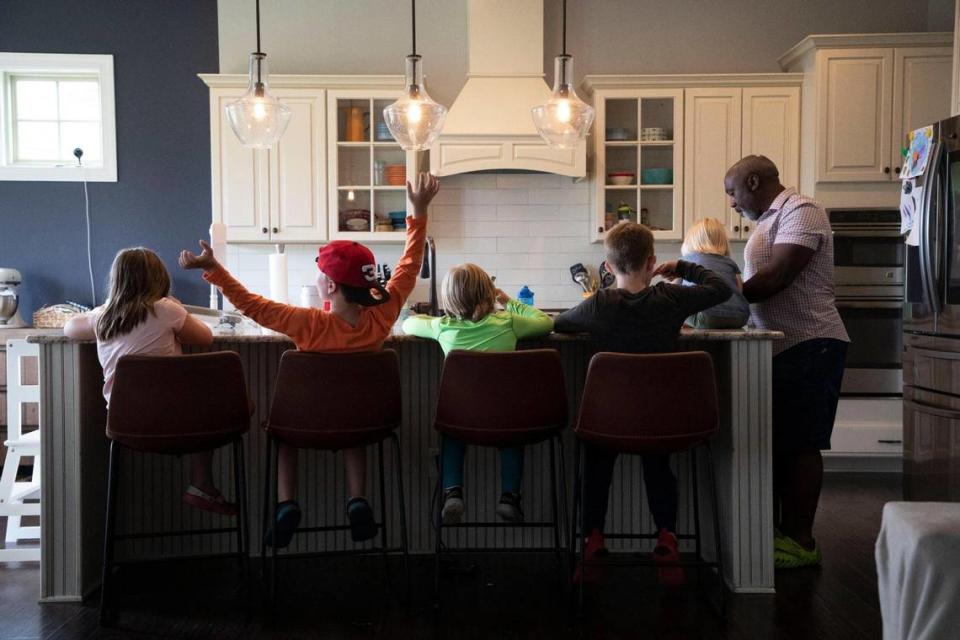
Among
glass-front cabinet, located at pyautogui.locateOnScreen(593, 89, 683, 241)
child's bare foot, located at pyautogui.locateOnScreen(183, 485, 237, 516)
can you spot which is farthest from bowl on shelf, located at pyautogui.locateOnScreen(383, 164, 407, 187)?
child's bare foot, located at pyautogui.locateOnScreen(183, 485, 237, 516)

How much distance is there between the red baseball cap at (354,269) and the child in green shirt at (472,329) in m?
0.22

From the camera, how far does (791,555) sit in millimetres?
2932

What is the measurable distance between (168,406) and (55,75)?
3739 mm

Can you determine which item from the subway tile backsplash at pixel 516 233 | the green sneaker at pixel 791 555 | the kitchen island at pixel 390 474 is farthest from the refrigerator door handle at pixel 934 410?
the subway tile backsplash at pixel 516 233

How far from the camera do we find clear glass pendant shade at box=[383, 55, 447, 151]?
3336mm

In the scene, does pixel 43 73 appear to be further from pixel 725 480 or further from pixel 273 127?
pixel 725 480

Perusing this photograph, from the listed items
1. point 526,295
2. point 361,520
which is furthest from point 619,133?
point 361,520

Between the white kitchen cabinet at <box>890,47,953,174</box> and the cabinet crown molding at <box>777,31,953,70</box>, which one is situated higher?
the cabinet crown molding at <box>777,31,953,70</box>

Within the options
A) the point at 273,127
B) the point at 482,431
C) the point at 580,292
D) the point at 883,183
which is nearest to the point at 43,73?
the point at 273,127

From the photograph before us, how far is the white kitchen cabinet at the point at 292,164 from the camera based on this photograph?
15.9 feet

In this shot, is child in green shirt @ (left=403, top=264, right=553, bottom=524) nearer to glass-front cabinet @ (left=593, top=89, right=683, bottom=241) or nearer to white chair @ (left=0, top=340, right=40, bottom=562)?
white chair @ (left=0, top=340, right=40, bottom=562)

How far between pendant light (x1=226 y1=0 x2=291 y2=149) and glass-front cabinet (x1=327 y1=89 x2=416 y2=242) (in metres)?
1.69

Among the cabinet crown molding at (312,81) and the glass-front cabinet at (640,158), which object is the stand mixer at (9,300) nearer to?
the cabinet crown molding at (312,81)

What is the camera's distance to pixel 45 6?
16.7 ft
